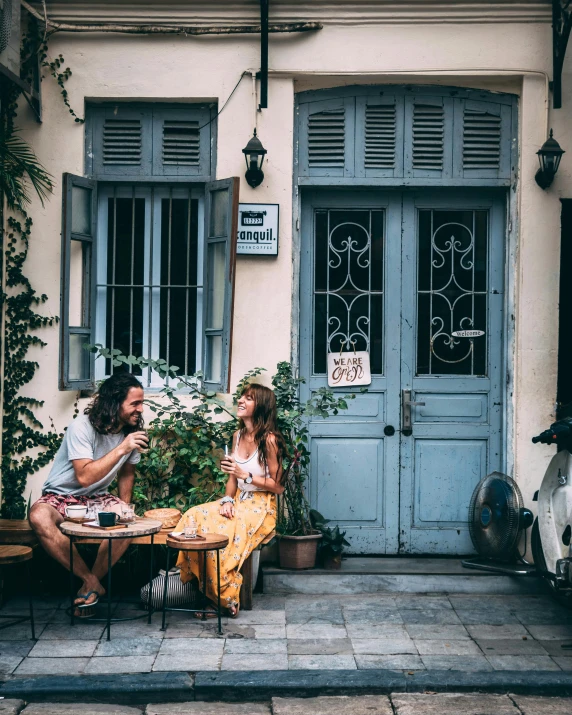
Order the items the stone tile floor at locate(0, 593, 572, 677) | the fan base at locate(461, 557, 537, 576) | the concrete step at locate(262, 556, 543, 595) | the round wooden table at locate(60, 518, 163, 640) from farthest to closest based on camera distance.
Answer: the concrete step at locate(262, 556, 543, 595) → the fan base at locate(461, 557, 537, 576) → the round wooden table at locate(60, 518, 163, 640) → the stone tile floor at locate(0, 593, 572, 677)

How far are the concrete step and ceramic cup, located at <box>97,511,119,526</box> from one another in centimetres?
146

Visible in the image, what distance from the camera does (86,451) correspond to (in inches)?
241

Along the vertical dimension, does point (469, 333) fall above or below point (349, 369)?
above

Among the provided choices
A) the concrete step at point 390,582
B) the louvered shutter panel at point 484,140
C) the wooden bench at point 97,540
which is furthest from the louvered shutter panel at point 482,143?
the wooden bench at point 97,540

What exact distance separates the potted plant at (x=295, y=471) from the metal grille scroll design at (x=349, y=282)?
53 cm

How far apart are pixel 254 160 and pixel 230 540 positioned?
277cm

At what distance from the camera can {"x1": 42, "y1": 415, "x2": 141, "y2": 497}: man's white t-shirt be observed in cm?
615

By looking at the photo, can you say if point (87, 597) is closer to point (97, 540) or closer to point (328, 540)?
point (97, 540)

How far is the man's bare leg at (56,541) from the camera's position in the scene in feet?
19.8

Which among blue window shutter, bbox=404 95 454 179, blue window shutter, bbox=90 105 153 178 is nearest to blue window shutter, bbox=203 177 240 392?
blue window shutter, bbox=90 105 153 178

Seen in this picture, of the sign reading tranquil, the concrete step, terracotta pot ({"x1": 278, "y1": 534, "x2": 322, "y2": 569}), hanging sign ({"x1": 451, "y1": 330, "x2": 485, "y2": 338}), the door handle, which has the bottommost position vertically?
the concrete step

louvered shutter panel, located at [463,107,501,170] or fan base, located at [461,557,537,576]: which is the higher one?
louvered shutter panel, located at [463,107,501,170]

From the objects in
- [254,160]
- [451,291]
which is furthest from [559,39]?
[254,160]

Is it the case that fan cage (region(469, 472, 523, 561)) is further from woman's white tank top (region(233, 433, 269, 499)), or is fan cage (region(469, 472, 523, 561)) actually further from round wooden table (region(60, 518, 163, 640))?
round wooden table (region(60, 518, 163, 640))
